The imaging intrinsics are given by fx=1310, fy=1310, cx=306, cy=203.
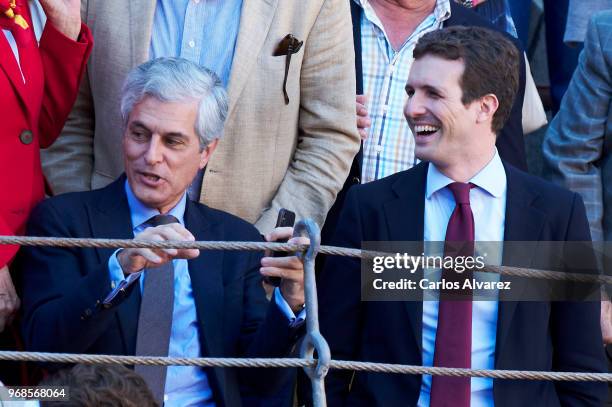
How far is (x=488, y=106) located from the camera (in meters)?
3.87

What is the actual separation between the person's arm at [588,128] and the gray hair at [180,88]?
1.39 m

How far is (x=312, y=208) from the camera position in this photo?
423cm

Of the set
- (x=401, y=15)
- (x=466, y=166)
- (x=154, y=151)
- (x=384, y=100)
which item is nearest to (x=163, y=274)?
(x=154, y=151)

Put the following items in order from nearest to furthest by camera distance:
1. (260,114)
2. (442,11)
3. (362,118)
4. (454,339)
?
(454,339) → (260,114) → (362,118) → (442,11)

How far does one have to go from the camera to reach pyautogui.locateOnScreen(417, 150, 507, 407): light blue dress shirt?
352cm

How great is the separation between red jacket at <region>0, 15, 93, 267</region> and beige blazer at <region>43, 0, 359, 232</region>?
24 cm

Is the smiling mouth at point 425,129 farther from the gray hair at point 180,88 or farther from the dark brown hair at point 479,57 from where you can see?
the gray hair at point 180,88

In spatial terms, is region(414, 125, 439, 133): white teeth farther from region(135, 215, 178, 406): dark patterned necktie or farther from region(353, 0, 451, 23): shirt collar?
region(353, 0, 451, 23): shirt collar

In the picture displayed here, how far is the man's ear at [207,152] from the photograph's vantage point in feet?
12.8

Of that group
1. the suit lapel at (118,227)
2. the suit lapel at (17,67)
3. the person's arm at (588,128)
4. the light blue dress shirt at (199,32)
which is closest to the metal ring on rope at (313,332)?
the suit lapel at (118,227)

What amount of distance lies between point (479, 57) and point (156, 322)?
1.22 m

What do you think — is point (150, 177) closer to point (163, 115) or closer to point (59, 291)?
point (163, 115)

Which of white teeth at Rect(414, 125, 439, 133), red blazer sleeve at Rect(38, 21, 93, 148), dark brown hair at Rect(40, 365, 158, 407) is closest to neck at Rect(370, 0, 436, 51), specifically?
white teeth at Rect(414, 125, 439, 133)

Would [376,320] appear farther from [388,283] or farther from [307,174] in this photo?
[307,174]
